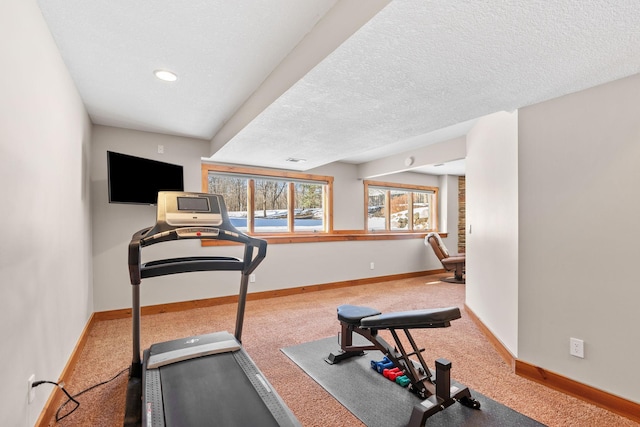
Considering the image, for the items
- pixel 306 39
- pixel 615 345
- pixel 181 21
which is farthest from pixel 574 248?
pixel 181 21

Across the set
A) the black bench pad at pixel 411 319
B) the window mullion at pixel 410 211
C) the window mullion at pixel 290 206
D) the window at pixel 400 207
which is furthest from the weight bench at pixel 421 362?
the window mullion at pixel 410 211

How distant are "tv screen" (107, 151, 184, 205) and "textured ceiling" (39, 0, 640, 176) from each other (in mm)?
605

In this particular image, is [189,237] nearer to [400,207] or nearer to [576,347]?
[576,347]

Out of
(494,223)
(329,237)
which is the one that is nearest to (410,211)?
(329,237)

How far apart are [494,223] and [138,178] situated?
3763 millimetres

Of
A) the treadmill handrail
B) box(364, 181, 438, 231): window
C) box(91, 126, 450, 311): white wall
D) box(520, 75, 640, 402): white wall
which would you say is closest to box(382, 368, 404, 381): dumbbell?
box(520, 75, 640, 402): white wall

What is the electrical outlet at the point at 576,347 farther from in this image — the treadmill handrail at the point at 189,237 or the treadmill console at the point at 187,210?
the treadmill console at the point at 187,210

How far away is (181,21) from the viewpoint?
5.67 feet

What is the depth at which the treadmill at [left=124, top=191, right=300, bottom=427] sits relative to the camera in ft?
4.94

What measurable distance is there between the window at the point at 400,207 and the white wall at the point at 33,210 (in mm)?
4779

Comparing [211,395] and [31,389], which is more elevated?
[31,389]

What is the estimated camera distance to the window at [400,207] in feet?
21.1

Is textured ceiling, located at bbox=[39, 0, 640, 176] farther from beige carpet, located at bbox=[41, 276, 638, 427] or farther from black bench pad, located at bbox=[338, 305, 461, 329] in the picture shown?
beige carpet, located at bbox=[41, 276, 638, 427]

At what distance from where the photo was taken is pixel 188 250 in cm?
404
